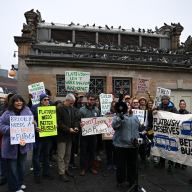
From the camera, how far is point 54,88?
49.6 ft

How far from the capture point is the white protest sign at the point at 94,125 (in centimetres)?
848

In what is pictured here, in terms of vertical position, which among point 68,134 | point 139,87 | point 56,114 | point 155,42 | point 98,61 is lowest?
point 68,134

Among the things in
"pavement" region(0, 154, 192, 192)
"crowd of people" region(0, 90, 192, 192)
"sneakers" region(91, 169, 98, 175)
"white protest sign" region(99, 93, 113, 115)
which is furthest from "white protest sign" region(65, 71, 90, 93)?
"sneakers" region(91, 169, 98, 175)

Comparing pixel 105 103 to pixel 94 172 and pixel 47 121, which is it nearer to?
pixel 94 172

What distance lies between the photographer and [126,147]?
723cm

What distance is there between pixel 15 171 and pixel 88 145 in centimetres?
255

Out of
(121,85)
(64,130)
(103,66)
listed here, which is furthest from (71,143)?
(121,85)

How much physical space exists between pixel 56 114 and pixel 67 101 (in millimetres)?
421

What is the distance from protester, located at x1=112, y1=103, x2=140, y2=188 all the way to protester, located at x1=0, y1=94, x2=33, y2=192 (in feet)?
6.42

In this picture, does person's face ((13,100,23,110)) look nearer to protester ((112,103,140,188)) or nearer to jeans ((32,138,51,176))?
jeans ((32,138,51,176))

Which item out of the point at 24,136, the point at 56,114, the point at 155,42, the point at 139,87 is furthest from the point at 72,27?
the point at 24,136

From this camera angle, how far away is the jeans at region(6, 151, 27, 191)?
6535mm

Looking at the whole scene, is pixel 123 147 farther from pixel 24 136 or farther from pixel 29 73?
pixel 29 73

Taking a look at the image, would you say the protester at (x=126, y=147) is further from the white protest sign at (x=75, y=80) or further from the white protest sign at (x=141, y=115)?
the white protest sign at (x=75, y=80)
